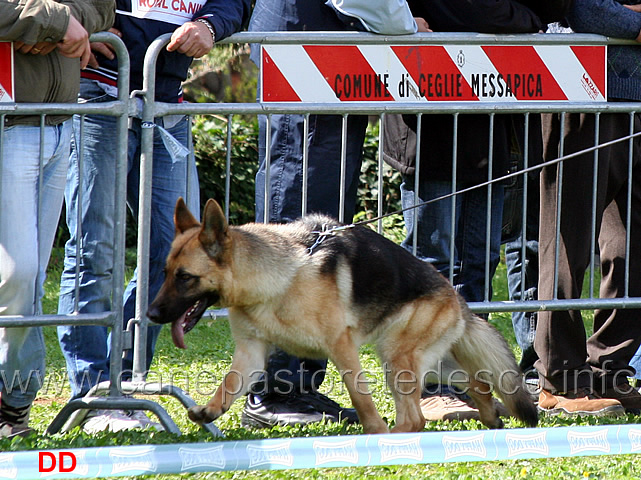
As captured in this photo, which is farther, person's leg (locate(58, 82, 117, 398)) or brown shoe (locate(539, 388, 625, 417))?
brown shoe (locate(539, 388, 625, 417))

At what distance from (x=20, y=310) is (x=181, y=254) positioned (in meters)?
0.76

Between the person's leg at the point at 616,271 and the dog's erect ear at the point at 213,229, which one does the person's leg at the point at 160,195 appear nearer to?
the dog's erect ear at the point at 213,229

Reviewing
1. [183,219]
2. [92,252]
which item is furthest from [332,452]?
[92,252]

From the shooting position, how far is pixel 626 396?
16.0ft

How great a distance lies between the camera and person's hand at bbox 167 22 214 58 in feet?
14.0

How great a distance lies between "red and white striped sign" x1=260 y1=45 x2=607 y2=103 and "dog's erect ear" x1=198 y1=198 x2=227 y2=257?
37.5 inches

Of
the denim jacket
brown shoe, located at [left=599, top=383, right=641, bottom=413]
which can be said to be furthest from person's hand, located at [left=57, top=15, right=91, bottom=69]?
brown shoe, located at [left=599, top=383, right=641, bottom=413]

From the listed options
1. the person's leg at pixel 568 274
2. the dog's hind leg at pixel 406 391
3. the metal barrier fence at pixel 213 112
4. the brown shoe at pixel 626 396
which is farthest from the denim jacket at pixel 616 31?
the dog's hind leg at pixel 406 391

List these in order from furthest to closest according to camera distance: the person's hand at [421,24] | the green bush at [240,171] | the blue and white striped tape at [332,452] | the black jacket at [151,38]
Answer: the green bush at [240,171] < the person's hand at [421,24] < the black jacket at [151,38] < the blue and white striped tape at [332,452]

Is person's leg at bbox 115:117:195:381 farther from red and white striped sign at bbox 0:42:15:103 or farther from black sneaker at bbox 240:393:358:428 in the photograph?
red and white striped sign at bbox 0:42:15:103

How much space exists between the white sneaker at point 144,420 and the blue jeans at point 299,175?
0.64 m

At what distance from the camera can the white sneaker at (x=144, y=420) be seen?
4.24 m

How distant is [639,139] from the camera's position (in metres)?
5.06

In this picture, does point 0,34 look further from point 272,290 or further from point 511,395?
point 511,395
